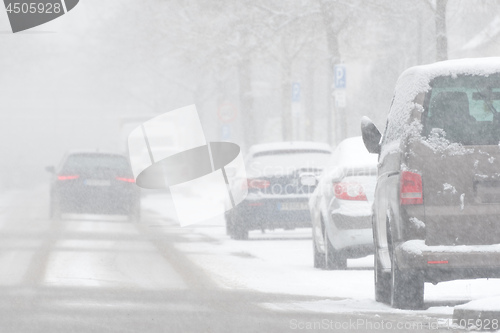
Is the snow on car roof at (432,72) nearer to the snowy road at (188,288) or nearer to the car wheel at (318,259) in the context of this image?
the snowy road at (188,288)

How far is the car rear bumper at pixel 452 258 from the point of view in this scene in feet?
28.0

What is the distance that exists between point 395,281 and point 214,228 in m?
14.1

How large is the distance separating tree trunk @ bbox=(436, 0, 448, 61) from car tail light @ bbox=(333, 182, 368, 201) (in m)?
9.62

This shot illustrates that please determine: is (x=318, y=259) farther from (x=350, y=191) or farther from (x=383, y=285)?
(x=383, y=285)

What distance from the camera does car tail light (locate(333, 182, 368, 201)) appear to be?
43.3ft

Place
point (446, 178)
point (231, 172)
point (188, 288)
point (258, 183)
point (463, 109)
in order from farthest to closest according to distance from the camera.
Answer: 1. point (231, 172)
2. point (258, 183)
3. point (188, 288)
4. point (463, 109)
5. point (446, 178)

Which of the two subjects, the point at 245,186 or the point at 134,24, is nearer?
the point at 245,186

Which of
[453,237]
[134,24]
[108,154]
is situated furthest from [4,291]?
[134,24]

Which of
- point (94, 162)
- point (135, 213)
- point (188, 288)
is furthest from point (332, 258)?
point (94, 162)

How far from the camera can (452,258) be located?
28.1 feet

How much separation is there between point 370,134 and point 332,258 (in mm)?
3892

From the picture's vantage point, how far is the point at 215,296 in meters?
10.9

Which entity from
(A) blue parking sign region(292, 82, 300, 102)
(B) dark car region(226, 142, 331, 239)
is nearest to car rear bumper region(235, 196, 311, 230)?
(B) dark car region(226, 142, 331, 239)

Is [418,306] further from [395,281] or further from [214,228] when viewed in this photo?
[214,228]
